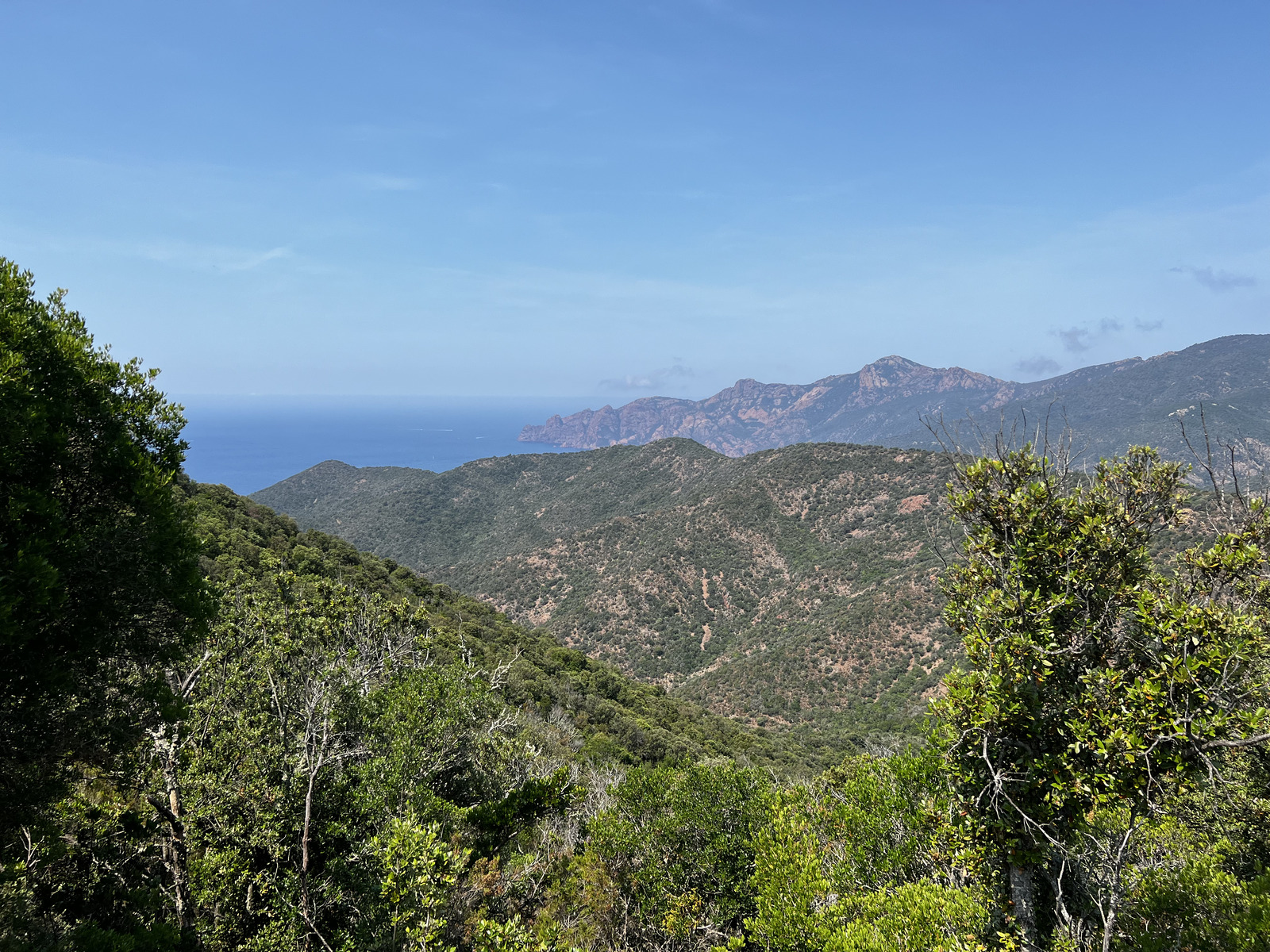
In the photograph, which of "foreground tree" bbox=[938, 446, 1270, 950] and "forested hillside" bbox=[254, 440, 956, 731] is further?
"forested hillside" bbox=[254, 440, 956, 731]

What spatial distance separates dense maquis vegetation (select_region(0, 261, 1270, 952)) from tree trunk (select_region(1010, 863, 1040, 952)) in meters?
0.03

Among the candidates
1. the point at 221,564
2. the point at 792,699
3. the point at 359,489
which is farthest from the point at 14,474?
the point at 359,489

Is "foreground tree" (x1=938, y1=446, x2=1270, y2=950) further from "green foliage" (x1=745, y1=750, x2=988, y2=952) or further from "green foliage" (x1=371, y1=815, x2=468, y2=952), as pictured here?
"green foliage" (x1=371, y1=815, x2=468, y2=952)

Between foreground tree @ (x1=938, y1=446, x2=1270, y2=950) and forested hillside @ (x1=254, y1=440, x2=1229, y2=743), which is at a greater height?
foreground tree @ (x1=938, y1=446, x2=1270, y2=950)

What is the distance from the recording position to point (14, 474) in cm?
605

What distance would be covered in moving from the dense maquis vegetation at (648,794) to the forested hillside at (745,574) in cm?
4716

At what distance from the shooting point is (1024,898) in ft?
23.6

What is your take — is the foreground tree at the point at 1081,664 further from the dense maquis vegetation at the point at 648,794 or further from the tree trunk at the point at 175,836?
the tree trunk at the point at 175,836

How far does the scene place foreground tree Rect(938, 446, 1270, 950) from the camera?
19.3 feet

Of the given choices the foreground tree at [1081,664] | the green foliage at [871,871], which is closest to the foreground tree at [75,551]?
the green foliage at [871,871]

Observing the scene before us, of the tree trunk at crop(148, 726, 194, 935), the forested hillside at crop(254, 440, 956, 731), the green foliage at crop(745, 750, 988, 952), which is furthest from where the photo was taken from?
the forested hillside at crop(254, 440, 956, 731)

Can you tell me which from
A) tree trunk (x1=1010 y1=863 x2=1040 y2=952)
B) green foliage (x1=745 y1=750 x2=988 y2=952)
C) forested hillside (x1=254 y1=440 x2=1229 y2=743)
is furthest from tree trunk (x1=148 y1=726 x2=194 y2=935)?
forested hillside (x1=254 y1=440 x2=1229 y2=743)

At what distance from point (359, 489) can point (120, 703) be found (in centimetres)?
19147

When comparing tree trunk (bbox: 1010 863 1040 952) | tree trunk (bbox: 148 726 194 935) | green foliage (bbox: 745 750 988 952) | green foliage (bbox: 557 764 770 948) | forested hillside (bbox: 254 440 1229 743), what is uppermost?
tree trunk (bbox: 148 726 194 935)
